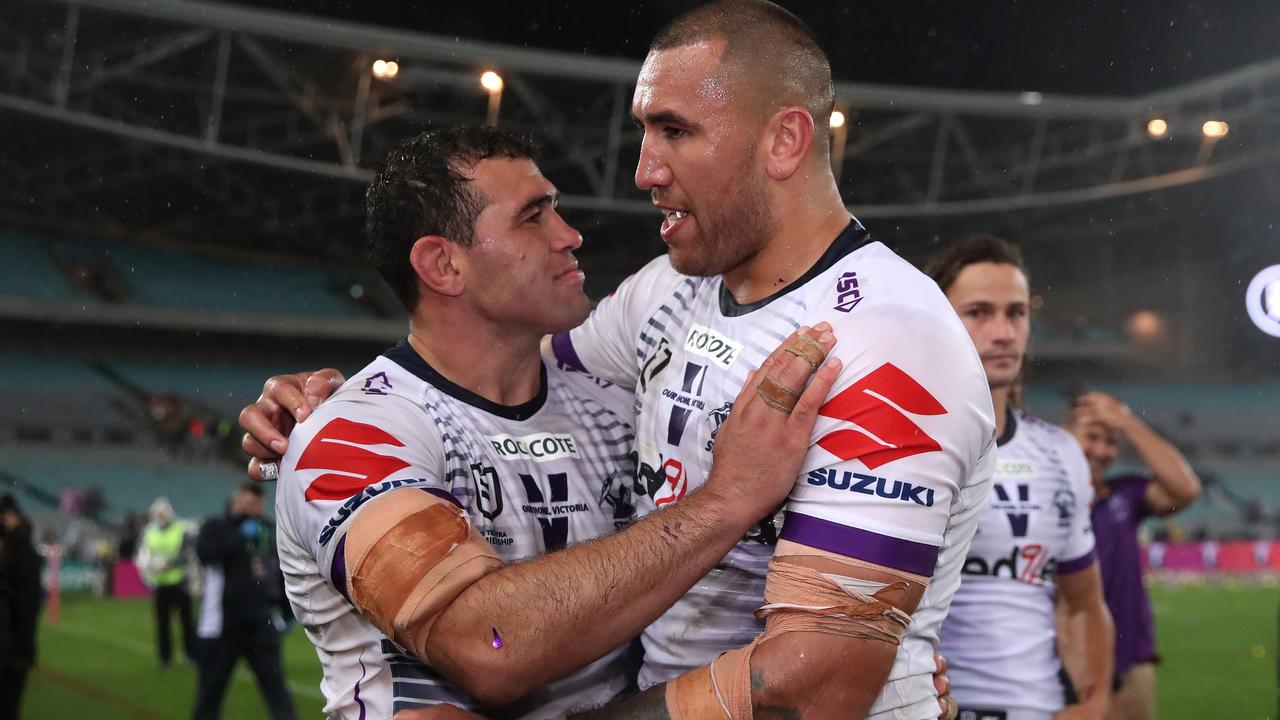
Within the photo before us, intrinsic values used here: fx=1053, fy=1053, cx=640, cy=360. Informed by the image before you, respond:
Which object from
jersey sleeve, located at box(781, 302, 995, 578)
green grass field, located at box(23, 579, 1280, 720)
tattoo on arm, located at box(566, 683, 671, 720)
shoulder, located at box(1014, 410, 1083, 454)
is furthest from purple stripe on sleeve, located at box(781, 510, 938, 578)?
green grass field, located at box(23, 579, 1280, 720)

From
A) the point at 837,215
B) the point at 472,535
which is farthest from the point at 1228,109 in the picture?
the point at 472,535

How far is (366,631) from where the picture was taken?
82.8 inches

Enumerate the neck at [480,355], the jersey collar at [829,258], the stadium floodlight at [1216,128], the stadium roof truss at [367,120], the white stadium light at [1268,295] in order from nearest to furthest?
the jersey collar at [829,258] → the neck at [480,355] → the white stadium light at [1268,295] → the stadium roof truss at [367,120] → the stadium floodlight at [1216,128]

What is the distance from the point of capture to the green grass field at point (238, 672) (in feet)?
28.0

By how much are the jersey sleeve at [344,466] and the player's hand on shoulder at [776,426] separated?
557mm

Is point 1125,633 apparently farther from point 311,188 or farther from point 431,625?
point 311,188

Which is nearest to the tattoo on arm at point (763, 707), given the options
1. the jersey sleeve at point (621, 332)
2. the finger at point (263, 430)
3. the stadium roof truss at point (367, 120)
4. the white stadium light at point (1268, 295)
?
the jersey sleeve at point (621, 332)

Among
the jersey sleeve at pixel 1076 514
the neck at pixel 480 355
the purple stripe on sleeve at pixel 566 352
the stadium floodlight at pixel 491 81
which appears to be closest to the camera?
the neck at pixel 480 355

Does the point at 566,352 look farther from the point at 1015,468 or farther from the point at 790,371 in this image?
the point at 1015,468

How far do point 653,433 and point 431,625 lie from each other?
66 centimetres

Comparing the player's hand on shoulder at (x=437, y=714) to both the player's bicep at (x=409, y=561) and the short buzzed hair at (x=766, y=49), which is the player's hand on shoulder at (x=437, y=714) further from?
the short buzzed hair at (x=766, y=49)

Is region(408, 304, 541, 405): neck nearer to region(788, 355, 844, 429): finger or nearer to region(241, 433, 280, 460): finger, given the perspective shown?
region(241, 433, 280, 460): finger

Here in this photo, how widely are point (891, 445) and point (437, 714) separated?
913mm

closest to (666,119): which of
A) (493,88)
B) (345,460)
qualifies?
(345,460)
